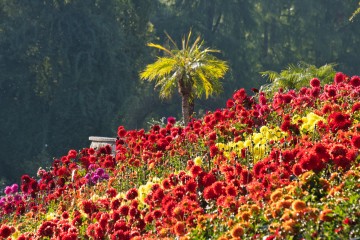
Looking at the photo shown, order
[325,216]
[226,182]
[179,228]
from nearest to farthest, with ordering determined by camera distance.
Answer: [325,216], [179,228], [226,182]

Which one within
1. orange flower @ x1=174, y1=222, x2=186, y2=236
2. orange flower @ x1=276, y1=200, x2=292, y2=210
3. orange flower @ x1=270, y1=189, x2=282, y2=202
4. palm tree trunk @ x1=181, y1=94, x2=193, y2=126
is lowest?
orange flower @ x1=174, y1=222, x2=186, y2=236

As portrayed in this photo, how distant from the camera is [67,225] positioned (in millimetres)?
7402

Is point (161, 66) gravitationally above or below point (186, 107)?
above

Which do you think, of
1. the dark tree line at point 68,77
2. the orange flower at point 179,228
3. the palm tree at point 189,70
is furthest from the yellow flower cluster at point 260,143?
the dark tree line at point 68,77

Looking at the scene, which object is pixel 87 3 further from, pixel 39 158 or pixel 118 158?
pixel 118 158

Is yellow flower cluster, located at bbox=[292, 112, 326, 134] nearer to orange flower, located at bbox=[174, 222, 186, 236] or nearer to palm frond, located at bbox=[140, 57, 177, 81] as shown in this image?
orange flower, located at bbox=[174, 222, 186, 236]

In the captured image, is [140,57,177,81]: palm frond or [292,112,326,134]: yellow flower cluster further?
[140,57,177,81]: palm frond

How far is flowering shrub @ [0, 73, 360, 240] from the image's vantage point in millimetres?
5641

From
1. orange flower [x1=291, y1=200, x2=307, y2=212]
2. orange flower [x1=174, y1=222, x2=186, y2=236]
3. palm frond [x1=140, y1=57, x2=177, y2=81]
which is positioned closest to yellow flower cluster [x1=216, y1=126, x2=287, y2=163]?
orange flower [x1=174, y1=222, x2=186, y2=236]

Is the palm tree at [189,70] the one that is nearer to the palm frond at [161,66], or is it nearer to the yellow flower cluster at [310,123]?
the palm frond at [161,66]

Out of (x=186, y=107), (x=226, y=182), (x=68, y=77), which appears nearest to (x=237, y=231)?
(x=226, y=182)

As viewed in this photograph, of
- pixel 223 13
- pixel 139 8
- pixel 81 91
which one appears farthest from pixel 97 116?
pixel 223 13

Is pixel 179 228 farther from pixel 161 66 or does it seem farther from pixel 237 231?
pixel 161 66

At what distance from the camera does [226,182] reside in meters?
7.18
